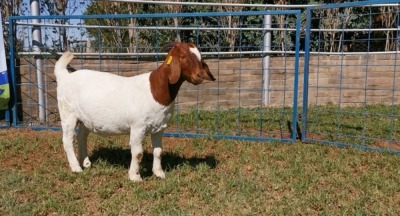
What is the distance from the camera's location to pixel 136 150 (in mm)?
4461

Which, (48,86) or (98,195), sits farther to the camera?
(48,86)

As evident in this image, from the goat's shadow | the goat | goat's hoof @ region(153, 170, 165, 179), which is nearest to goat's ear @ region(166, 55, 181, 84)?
the goat

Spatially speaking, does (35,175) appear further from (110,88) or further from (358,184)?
(358,184)

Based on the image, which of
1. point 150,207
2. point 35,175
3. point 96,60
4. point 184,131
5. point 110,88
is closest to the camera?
point 150,207

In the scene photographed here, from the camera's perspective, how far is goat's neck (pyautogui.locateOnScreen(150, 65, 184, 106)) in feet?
14.1

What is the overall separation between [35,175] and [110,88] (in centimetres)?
144

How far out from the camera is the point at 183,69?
4.25 metres

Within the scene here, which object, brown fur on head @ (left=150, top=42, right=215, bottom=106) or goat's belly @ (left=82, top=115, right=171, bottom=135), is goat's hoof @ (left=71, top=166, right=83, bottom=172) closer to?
goat's belly @ (left=82, top=115, right=171, bottom=135)

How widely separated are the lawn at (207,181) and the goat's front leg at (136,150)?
0.34 ft

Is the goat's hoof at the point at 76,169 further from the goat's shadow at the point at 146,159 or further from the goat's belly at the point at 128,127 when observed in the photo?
the goat's belly at the point at 128,127

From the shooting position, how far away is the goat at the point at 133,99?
4.25 meters

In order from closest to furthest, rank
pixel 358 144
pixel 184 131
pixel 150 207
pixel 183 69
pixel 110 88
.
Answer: pixel 150 207 < pixel 183 69 < pixel 110 88 < pixel 358 144 < pixel 184 131

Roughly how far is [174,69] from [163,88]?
25cm

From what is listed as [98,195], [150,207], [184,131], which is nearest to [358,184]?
[150,207]
